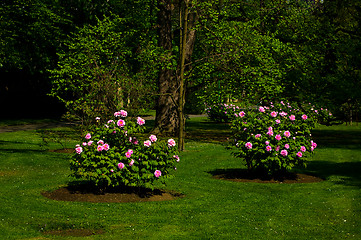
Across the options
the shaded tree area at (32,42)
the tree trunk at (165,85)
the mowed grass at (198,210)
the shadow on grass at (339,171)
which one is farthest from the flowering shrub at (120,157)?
the shaded tree area at (32,42)

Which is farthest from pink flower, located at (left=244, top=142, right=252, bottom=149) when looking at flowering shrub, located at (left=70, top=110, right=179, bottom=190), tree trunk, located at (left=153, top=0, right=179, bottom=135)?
tree trunk, located at (left=153, top=0, right=179, bottom=135)

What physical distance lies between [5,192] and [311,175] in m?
10.3

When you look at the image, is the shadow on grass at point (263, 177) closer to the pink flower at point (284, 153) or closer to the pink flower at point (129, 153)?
the pink flower at point (284, 153)

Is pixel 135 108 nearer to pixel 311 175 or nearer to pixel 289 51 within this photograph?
pixel 311 175

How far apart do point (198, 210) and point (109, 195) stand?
7.48 ft

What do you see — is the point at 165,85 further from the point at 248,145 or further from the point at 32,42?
the point at 32,42

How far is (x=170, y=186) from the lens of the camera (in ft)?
47.4

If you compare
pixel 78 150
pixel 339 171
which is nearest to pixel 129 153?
pixel 78 150

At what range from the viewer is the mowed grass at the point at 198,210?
30.7ft

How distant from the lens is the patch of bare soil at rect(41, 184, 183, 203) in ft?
39.0

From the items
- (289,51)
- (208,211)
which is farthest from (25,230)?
(289,51)

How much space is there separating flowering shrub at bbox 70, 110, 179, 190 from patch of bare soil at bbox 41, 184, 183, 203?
288 millimetres

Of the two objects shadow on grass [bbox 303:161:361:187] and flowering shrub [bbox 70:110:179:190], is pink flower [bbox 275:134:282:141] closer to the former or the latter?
shadow on grass [bbox 303:161:361:187]

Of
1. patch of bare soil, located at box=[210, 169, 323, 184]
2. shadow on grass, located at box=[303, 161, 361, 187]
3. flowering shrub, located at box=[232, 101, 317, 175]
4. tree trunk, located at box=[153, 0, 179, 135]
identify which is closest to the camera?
flowering shrub, located at box=[232, 101, 317, 175]
